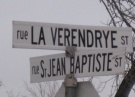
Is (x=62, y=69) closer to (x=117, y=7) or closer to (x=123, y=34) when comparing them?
(x=123, y=34)

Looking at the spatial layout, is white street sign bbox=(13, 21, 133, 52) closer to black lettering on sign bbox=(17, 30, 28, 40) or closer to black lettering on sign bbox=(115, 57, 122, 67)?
black lettering on sign bbox=(17, 30, 28, 40)

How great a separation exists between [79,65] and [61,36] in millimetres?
349

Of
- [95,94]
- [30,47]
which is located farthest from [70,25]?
[95,94]

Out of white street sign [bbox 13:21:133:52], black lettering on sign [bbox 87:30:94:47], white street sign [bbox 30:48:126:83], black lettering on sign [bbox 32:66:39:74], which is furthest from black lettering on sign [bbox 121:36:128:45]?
black lettering on sign [bbox 32:66:39:74]

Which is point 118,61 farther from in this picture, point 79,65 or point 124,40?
point 79,65

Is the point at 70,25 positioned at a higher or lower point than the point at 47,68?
higher

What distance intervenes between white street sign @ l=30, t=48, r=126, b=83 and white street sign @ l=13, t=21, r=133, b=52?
0.12m

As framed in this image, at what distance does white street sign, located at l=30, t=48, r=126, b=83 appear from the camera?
404cm

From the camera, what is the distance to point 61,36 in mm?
4238

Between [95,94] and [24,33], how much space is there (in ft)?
3.12

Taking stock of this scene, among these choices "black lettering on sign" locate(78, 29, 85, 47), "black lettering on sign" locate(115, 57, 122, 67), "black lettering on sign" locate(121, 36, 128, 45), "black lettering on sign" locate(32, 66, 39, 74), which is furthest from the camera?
"black lettering on sign" locate(32, 66, 39, 74)

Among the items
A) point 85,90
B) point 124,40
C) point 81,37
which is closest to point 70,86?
point 85,90

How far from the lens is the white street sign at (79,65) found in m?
4.04

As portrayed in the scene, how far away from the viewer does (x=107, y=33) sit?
4219 millimetres
